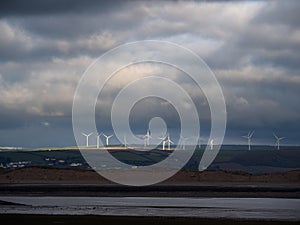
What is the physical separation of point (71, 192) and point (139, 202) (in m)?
22.7

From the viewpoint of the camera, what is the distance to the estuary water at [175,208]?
202ft

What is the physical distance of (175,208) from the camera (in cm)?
6850

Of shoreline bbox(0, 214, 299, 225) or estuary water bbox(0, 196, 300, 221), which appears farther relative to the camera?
estuary water bbox(0, 196, 300, 221)

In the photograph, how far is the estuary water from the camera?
61.5 meters

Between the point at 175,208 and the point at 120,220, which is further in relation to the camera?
the point at 175,208

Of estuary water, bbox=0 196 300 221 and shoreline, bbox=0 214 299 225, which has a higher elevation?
estuary water, bbox=0 196 300 221

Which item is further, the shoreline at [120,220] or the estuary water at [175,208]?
the estuary water at [175,208]

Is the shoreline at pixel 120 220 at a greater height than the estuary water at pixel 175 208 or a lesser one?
lesser

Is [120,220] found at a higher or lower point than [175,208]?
lower

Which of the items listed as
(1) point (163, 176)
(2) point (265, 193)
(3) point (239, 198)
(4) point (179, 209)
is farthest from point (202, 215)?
(1) point (163, 176)

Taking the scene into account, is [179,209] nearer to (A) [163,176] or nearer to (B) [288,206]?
(B) [288,206]

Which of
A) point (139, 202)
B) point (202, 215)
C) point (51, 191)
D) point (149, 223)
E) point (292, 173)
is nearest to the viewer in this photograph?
point (149, 223)

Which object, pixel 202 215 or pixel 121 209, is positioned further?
pixel 121 209

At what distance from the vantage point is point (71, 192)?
98.9m
